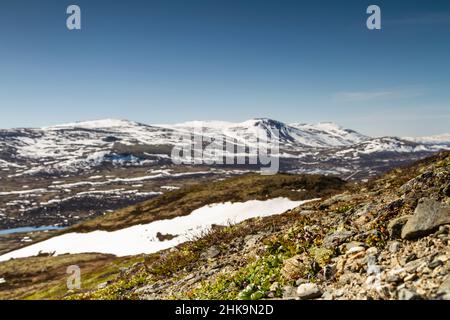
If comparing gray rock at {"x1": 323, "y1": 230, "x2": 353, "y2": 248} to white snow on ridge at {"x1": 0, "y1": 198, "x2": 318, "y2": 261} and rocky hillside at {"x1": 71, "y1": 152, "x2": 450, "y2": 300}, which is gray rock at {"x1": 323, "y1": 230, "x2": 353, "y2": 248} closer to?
rocky hillside at {"x1": 71, "y1": 152, "x2": 450, "y2": 300}

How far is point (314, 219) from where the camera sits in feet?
58.3

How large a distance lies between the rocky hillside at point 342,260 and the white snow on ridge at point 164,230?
50780mm

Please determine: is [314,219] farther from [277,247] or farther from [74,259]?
[74,259]

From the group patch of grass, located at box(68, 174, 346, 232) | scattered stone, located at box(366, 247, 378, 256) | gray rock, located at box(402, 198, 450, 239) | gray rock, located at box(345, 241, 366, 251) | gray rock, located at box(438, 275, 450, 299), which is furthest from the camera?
patch of grass, located at box(68, 174, 346, 232)

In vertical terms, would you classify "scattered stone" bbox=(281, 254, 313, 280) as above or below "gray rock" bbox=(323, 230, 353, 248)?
below

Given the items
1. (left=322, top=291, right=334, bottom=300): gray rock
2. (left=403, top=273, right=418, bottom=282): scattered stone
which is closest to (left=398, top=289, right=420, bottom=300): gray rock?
(left=403, top=273, right=418, bottom=282): scattered stone

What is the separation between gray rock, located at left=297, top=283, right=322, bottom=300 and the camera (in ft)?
32.2

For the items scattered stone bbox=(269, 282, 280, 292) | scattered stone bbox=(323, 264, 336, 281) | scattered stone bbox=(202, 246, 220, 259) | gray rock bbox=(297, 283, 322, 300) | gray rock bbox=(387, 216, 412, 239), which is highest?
gray rock bbox=(387, 216, 412, 239)

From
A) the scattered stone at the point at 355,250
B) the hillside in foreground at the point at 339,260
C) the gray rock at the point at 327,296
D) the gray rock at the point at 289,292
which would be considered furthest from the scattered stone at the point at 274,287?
the scattered stone at the point at 355,250

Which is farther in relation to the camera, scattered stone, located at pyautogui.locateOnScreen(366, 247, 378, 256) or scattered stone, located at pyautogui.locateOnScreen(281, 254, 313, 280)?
scattered stone, located at pyautogui.locateOnScreen(281, 254, 313, 280)

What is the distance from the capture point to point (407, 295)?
298 inches

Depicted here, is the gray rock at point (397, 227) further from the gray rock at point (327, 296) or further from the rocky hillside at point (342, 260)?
the gray rock at point (327, 296)

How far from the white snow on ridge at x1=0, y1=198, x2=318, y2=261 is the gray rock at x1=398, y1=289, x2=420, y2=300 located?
60495mm
